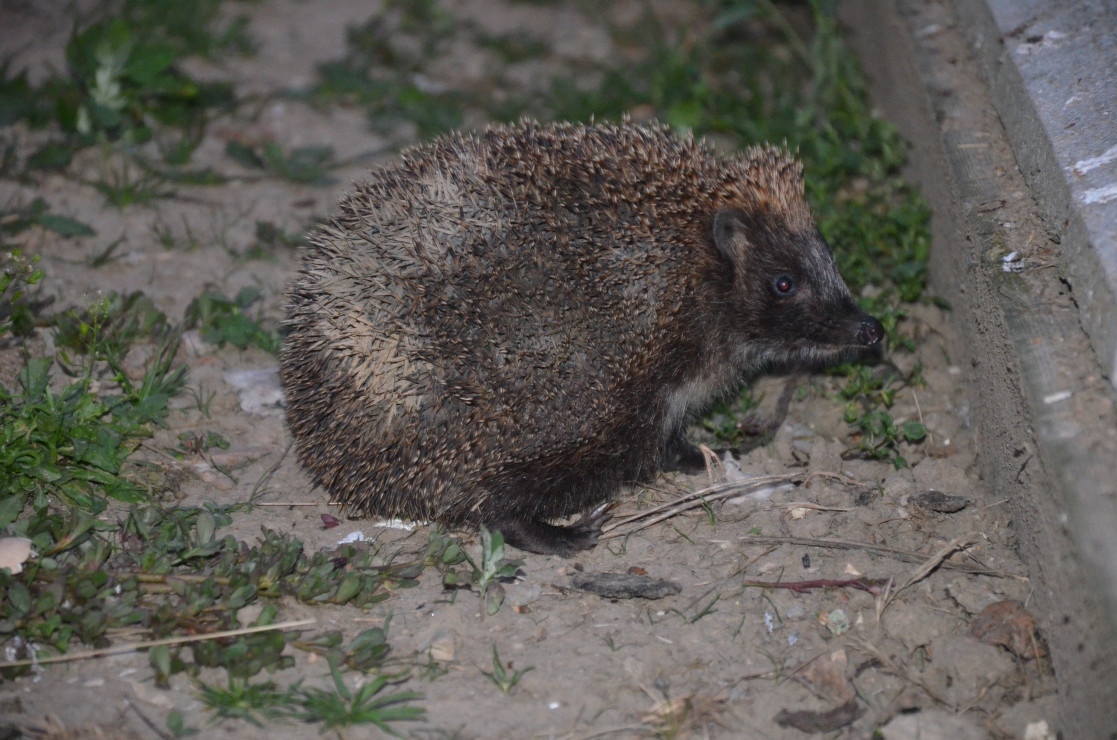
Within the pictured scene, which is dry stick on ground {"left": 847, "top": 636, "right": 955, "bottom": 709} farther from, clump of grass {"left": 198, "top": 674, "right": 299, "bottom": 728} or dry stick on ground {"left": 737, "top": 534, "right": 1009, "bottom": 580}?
clump of grass {"left": 198, "top": 674, "right": 299, "bottom": 728}

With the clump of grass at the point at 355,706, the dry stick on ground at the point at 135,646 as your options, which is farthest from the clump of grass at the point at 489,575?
the dry stick on ground at the point at 135,646

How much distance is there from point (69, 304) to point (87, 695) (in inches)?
117

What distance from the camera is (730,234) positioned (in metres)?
4.98

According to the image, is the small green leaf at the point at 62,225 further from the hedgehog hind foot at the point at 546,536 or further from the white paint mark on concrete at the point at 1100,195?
the white paint mark on concrete at the point at 1100,195

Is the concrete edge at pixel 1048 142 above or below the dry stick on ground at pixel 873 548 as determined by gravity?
above

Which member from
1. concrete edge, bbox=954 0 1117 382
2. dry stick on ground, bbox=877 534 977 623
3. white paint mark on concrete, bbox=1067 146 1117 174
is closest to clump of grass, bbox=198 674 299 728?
dry stick on ground, bbox=877 534 977 623

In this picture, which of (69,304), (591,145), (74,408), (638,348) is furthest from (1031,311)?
(69,304)

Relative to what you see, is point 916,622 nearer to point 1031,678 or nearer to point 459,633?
point 1031,678

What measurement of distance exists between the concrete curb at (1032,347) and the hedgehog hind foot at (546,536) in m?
1.82

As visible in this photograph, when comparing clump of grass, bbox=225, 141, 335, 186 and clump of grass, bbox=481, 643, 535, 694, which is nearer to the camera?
clump of grass, bbox=481, 643, 535, 694

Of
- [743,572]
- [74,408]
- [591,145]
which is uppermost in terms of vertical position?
[591,145]

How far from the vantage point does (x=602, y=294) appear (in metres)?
4.60

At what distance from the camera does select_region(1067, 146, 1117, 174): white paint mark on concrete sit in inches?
166

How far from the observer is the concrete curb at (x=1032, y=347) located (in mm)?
3469
